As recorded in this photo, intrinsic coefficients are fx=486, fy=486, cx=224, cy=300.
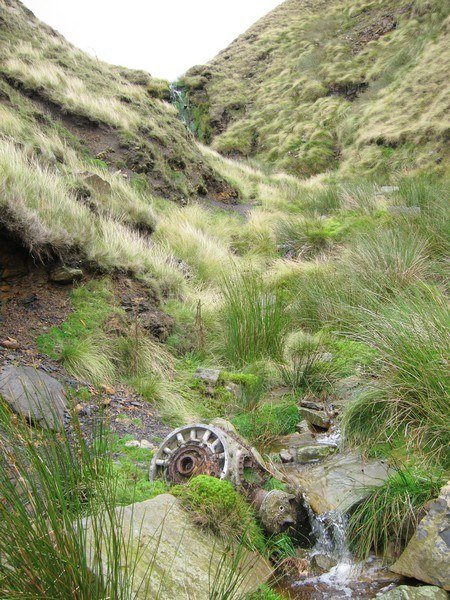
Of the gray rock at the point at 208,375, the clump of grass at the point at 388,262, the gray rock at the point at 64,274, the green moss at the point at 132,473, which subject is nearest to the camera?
the green moss at the point at 132,473

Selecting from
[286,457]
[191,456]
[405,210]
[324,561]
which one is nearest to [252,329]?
[286,457]

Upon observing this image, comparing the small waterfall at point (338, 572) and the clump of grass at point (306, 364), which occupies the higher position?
the clump of grass at point (306, 364)

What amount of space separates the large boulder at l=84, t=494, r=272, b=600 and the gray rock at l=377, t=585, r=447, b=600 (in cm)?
59

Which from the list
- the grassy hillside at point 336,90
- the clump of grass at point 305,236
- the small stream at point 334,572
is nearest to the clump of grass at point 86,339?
the small stream at point 334,572

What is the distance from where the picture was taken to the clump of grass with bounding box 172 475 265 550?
2625 millimetres

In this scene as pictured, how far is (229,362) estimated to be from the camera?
5.23 m

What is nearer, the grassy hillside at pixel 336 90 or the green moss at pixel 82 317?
the green moss at pixel 82 317

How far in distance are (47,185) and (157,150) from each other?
6.91 meters

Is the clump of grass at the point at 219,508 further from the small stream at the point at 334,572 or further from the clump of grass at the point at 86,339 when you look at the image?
the clump of grass at the point at 86,339

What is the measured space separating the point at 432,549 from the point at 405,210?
715 centimetres

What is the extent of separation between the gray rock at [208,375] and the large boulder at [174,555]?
6.65ft

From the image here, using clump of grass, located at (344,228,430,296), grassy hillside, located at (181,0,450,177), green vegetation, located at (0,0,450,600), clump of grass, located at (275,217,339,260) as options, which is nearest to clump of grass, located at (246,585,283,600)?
green vegetation, located at (0,0,450,600)

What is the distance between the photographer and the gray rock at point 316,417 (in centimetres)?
428

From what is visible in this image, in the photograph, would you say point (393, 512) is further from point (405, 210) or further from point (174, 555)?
point (405, 210)
